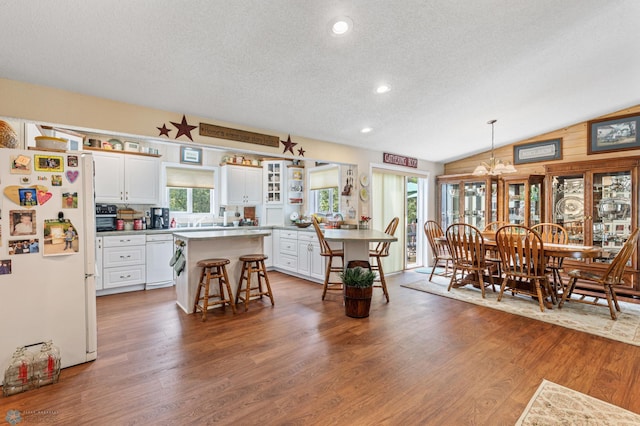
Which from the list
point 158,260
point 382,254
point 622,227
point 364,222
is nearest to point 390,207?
point 364,222

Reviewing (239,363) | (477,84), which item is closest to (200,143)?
(239,363)

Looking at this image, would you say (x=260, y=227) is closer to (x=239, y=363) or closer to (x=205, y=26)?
(x=239, y=363)

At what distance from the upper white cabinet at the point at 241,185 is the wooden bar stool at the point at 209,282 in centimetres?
239

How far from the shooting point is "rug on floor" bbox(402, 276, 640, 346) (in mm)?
2888

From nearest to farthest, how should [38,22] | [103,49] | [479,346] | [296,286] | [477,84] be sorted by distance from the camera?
1. [38,22]
2. [103,49]
3. [479,346]
4. [477,84]
5. [296,286]

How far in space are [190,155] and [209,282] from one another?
3.06 meters

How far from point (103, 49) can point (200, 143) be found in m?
1.33

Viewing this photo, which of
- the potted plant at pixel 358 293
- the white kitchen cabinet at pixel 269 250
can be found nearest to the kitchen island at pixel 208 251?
the potted plant at pixel 358 293

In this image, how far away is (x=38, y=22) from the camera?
1916 mm

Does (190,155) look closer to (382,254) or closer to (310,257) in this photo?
(310,257)

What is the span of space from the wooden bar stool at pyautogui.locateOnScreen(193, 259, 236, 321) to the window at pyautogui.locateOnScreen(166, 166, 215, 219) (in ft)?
8.26

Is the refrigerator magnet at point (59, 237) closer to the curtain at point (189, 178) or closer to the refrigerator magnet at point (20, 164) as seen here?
the refrigerator magnet at point (20, 164)

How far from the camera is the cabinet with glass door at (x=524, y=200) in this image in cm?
496

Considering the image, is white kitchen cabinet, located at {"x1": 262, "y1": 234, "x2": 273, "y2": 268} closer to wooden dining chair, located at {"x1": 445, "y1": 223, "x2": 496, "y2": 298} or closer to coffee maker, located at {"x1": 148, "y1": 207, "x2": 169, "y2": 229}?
coffee maker, located at {"x1": 148, "y1": 207, "x2": 169, "y2": 229}
